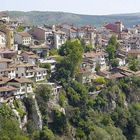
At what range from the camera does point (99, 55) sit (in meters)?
46.9

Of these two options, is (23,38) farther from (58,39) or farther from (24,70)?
(24,70)

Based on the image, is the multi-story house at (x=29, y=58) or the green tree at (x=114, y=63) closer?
the multi-story house at (x=29, y=58)

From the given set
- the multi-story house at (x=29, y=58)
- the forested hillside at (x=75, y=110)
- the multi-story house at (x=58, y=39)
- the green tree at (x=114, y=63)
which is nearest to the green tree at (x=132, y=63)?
the green tree at (x=114, y=63)

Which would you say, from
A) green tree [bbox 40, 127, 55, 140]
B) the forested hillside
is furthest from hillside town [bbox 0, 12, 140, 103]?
green tree [bbox 40, 127, 55, 140]

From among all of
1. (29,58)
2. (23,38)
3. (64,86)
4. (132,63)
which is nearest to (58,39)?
(23,38)

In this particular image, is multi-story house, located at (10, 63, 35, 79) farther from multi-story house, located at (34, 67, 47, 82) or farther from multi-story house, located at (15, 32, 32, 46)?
multi-story house, located at (15, 32, 32, 46)

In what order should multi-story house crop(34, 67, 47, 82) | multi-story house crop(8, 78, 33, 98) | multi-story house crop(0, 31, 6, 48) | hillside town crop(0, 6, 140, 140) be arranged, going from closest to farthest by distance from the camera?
multi-story house crop(8, 78, 33, 98) < hillside town crop(0, 6, 140, 140) < multi-story house crop(34, 67, 47, 82) < multi-story house crop(0, 31, 6, 48)

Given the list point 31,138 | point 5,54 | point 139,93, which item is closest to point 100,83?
point 139,93

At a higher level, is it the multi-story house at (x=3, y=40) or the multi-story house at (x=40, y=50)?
the multi-story house at (x=3, y=40)

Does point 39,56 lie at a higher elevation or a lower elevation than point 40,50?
lower

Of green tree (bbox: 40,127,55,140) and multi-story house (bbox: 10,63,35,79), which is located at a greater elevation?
multi-story house (bbox: 10,63,35,79)

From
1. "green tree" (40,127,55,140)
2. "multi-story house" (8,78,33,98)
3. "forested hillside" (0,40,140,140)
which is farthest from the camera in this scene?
"multi-story house" (8,78,33,98)

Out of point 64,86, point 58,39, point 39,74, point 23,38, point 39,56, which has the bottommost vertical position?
point 64,86

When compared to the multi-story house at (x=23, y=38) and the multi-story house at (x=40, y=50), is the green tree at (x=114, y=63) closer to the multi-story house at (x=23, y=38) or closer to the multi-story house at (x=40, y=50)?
the multi-story house at (x=40, y=50)
